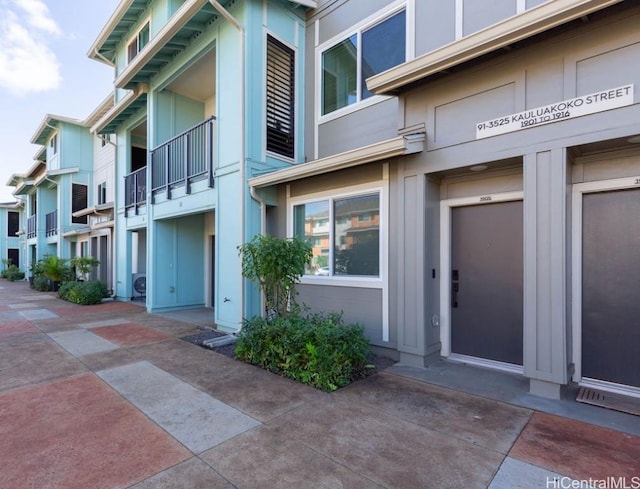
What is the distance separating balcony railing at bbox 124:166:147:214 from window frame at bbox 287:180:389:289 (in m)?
6.34

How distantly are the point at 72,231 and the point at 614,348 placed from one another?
20539 mm

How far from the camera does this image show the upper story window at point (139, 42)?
1065cm

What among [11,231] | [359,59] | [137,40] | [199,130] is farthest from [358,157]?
[11,231]

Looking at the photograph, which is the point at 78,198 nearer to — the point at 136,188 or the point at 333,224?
the point at 136,188

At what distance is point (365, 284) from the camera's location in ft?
18.5

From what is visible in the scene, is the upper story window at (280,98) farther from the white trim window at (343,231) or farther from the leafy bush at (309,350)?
the leafy bush at (309,350)

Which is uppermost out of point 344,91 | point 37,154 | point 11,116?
point 11,116

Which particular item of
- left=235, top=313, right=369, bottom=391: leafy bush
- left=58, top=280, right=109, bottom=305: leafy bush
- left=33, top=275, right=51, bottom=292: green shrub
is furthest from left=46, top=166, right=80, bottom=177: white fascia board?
left=235, top=313, right=369, bottom=391: leafy bush

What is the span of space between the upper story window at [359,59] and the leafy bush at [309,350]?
13.4 feet

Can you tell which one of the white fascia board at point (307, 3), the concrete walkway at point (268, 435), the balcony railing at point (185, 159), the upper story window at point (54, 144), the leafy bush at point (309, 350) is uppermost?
the upper story window at point (54, 144)

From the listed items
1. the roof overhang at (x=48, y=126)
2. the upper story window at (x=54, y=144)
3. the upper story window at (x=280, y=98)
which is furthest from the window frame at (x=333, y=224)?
the upper story window at (x=54, y=144)

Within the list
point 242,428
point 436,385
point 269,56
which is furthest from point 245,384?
point 269,56

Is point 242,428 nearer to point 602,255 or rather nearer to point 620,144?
point 602,255

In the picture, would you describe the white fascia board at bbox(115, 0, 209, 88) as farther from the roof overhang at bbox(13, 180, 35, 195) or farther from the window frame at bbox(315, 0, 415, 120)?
the roof overhang at bbox(13, 180, 35, 195)
